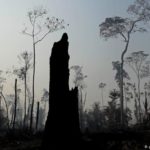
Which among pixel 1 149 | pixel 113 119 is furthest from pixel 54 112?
pixel 113 119

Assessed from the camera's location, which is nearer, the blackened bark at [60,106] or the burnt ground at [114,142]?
the blackened bark at [60,106]

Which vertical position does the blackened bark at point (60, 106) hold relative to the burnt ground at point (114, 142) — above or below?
above

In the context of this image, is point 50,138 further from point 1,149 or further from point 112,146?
point 1,149

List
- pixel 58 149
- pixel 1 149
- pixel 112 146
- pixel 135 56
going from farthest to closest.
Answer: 1. pixel 135 56
2. pixel 1 149
3. pixel 112 146
4. pixel 58 149

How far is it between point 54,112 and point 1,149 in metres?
Result: 9.79

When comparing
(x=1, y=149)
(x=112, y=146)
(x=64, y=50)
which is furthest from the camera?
(x=1, y=149)

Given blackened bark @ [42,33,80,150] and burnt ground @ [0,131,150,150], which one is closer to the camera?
blackened bark @ [42,33,80,150]

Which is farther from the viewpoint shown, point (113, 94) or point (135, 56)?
point (135, 56)

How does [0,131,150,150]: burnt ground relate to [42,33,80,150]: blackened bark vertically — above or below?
below

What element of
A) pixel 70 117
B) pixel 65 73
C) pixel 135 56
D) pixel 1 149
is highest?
pixel 135 56

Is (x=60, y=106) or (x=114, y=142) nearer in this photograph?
(x=60, y=106)

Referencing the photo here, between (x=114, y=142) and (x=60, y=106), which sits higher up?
(x=60, y=106)

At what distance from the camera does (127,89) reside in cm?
7944

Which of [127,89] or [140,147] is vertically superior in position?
[127,89]
